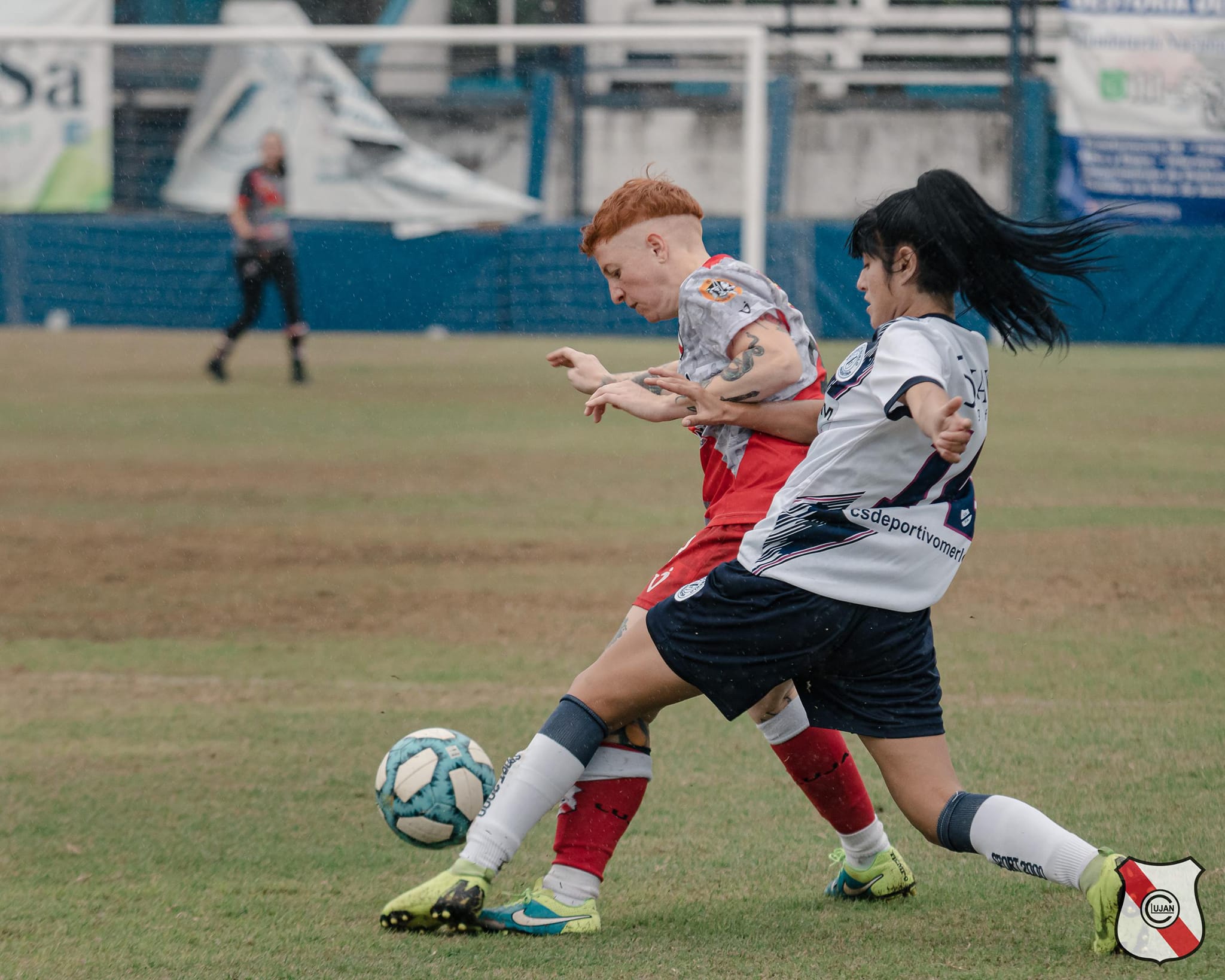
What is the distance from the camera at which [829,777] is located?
11.0ft

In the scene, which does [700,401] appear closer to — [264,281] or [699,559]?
[699,559]

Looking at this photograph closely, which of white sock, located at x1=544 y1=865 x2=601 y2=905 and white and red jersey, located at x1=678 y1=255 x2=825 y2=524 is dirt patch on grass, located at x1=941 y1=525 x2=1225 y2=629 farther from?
white sock, located at x1=544 y1=865 x2=601 y2=905

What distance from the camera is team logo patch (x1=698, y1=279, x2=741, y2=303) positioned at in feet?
10.5

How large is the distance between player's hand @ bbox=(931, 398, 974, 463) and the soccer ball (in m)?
1.46

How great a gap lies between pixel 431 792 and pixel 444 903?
44 centimetres

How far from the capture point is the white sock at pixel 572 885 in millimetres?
3201

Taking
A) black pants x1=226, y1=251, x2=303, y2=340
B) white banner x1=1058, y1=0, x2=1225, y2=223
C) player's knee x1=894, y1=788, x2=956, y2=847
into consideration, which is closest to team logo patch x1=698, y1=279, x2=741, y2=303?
player's knee x1=894, y1=788, x2=956, y2=847

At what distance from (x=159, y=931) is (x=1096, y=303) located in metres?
18.9

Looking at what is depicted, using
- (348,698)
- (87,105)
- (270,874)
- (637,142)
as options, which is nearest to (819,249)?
(637,142)

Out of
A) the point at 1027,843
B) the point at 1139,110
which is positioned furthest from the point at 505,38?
the point at 1139,110

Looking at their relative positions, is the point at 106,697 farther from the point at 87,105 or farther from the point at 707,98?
the point at 707,98

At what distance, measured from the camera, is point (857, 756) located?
192 inches

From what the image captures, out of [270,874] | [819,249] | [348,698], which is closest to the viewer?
[270,874]

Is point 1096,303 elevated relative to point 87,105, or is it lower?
lower
